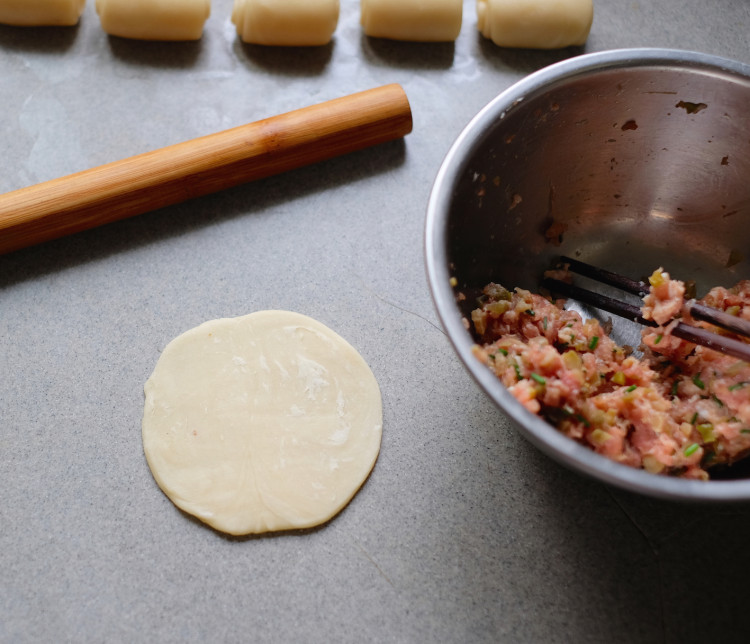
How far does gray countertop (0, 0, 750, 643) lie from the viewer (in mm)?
1421

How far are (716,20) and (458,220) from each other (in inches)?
52.4

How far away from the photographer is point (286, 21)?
6.13 feet

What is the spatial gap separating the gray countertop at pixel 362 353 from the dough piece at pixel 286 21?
6cm

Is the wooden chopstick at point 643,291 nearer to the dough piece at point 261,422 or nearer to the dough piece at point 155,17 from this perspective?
the dough piece at point 261,422

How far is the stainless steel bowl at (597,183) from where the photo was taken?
1251mm

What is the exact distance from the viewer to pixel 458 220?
1.31 meters

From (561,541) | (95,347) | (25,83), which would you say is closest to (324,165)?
(95,347)

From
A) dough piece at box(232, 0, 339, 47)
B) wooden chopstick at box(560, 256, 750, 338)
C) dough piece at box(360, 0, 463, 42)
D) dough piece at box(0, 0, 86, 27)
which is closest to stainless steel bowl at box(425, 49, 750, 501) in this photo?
wooden chopstick at box(560, 256, 750, 338)

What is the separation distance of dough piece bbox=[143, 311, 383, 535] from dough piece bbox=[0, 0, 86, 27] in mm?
1002

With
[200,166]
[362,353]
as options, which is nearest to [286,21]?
[200,166]

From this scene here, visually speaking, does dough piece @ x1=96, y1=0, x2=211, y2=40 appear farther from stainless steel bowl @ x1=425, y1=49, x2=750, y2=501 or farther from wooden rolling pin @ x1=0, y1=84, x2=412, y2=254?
stainless steel bowl @ x1=425, y1=49, x2=750, y2=501

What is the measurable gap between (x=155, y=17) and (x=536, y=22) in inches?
41.0

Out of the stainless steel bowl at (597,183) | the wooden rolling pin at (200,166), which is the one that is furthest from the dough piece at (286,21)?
the stainless steel bowl at (597,183)

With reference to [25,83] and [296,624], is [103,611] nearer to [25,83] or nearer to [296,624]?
[296,624]
